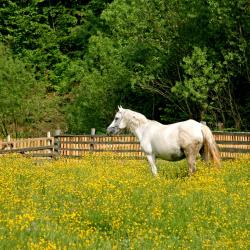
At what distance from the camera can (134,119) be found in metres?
18.6

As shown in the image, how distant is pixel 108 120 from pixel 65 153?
11.8 metres

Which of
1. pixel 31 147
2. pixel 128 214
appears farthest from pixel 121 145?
pixel 128 214

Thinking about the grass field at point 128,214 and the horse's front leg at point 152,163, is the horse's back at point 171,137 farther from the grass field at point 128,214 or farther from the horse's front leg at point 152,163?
the grass field at point 128,214

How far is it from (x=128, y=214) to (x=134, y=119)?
26.0 ft

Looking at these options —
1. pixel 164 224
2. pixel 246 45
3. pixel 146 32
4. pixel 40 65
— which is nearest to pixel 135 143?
pixel 246 45

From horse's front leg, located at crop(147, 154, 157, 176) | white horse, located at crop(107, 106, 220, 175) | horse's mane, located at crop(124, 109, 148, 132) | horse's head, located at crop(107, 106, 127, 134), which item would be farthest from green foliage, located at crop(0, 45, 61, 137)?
horse's front leg, located at crop(147, 154, 157, 176)

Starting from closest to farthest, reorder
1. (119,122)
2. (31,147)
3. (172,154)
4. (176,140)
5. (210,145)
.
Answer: (210,145) < (176,140) < (172,154) < (119,122) < (31,147)

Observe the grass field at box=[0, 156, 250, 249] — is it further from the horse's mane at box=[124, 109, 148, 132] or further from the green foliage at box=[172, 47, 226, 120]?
the green foliage at box=[172, 47, 226, 120]

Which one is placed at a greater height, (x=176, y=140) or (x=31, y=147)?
(x=176, y=140)

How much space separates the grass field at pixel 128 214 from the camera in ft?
29.7

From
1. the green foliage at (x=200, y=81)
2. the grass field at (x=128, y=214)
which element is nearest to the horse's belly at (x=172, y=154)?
the grass field at (x=128, y=214)

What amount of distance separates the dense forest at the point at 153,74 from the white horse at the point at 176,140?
1592cm

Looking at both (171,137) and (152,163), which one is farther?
(152,163)

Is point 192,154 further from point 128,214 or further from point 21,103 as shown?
point 21,103
